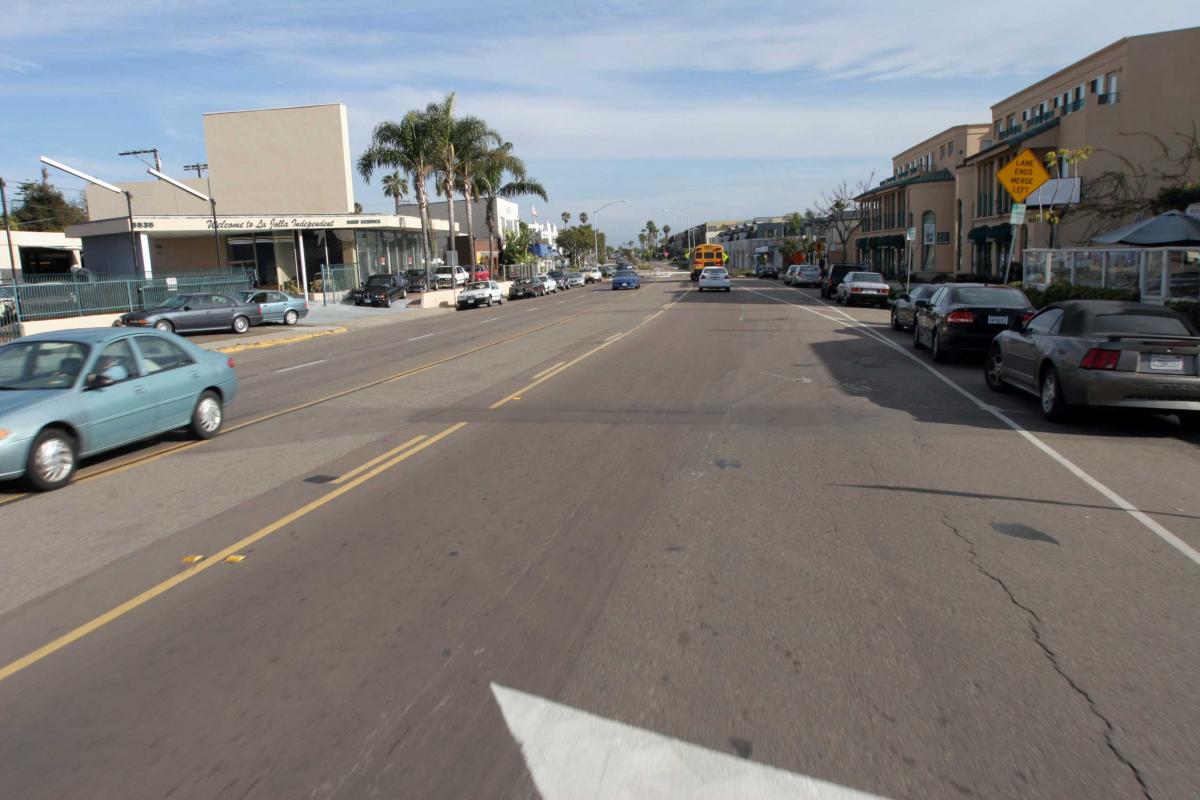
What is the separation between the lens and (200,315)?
27922 mm

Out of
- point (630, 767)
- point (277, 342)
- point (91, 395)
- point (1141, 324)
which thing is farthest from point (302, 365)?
point (630, 767)

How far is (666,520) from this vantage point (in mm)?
6746

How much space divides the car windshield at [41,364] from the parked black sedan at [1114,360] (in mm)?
10732

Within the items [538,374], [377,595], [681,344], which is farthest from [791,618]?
[681,344]

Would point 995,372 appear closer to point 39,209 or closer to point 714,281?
point 714,281

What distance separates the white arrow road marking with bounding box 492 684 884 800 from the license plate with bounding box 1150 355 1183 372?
838 cm

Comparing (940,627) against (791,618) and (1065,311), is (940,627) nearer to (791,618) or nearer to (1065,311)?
(791,618)

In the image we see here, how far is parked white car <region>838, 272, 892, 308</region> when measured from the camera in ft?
116

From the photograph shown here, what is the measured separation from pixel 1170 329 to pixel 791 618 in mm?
7932

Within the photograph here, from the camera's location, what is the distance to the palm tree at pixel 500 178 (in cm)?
5553

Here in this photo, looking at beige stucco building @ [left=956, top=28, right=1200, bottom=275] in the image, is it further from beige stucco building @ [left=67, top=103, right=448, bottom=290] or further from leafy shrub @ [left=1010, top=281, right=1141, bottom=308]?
beige stucco building @ [left=67, top=103, right=448, bottom=290]

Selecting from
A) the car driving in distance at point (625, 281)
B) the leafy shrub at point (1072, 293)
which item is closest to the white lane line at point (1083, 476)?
the leafy shrub at point (1072, 293)

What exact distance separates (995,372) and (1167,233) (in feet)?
38.0

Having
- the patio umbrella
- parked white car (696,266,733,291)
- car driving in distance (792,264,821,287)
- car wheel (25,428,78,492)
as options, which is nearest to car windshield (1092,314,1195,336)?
car wheel (25,428,78,492)
